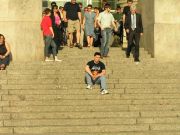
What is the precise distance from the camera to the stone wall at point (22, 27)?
2028 centimetres

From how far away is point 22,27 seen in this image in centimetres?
2038

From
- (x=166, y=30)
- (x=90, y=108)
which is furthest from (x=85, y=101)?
(x=166, y=30)

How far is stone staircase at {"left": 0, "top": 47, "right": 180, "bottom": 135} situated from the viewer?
1484 cm

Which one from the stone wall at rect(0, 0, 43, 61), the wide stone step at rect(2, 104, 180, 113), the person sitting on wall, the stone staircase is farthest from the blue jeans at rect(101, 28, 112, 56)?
the wide stone step at rect(2, 104, 180, 113)

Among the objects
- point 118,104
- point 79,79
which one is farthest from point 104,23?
point 118,104

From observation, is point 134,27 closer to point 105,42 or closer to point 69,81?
point 105,42

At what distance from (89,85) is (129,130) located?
242 centimetres

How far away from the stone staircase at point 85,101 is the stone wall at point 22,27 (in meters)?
1.86

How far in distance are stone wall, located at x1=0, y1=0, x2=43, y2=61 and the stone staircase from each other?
1.86 meters

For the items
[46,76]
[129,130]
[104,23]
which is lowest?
[129,130]

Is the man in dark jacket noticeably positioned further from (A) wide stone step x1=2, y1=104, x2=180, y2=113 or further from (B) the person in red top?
(A) wide stone step x1=2, y1=104, x2=180, y2=113

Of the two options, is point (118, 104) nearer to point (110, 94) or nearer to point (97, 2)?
point (110, 94)

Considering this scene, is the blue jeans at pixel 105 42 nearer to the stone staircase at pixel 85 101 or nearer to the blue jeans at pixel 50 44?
the stone staircase at pixel 85 101

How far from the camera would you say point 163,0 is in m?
21.3
